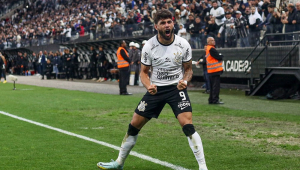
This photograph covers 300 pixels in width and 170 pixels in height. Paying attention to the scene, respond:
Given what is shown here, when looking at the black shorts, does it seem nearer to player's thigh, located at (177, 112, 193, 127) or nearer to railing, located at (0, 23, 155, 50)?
player's thigh, located at (177, 112, 193, 127)

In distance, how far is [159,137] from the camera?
963cm

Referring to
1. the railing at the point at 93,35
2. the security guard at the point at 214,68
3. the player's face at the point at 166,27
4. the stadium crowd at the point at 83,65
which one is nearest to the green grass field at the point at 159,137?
the security guard at the point at 214,68

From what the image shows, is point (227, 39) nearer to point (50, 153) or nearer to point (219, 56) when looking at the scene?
point (219, 56)

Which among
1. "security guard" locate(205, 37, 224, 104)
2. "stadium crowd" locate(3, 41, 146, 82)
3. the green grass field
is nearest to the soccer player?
the green grass field

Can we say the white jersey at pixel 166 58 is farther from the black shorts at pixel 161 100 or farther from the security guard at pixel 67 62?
the security guard at pixel 67 62

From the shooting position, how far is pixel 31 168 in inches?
272

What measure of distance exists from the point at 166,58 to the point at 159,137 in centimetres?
339

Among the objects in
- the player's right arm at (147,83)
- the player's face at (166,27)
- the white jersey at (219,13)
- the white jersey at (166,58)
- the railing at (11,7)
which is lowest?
the player's right arm at (147,83)

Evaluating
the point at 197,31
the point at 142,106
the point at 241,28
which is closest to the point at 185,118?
the point at 142,106

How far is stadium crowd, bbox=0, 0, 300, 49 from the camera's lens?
19922mm

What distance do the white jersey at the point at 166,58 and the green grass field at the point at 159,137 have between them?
1.17 metres

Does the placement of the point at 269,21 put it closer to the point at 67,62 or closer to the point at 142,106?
the point at 142,106

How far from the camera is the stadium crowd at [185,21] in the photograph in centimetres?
1992

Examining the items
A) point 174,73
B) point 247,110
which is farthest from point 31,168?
point 247,110
